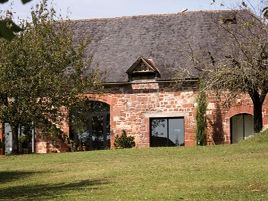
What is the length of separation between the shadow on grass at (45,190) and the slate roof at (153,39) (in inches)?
646

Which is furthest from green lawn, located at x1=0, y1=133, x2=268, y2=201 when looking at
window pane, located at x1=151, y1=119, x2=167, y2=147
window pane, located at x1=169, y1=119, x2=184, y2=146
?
window pane, located at x1=151, y1=119, x2=167, y2=147

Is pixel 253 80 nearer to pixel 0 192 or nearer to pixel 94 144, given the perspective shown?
pixel 94 144

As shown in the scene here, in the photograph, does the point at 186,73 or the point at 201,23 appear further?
the point at 201,23

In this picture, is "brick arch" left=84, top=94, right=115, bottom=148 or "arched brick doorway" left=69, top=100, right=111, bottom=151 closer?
"brick arch" left=84, top=94, right=115, bottom=148

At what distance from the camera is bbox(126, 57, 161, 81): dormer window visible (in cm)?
2859

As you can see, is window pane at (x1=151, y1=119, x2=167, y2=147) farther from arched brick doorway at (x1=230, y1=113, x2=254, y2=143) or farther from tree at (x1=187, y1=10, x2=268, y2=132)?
tree at (x1=187, y1=10, x2=268, y2=132)

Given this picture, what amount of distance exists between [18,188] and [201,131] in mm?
16105

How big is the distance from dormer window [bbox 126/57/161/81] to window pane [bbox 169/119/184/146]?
2.47m

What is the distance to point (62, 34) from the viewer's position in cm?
2702

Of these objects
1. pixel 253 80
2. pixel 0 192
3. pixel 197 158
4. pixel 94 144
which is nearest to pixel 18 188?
pixel 0 192

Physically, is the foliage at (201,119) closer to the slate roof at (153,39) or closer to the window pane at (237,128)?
the window pane at (237,128)

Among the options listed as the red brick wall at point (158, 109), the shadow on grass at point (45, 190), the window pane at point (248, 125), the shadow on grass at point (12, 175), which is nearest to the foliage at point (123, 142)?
the red brick wall at point (158, 109)

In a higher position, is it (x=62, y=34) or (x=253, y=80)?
(x=62, y=34)

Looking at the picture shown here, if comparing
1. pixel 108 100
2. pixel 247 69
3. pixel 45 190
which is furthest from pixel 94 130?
pixel 45 190
